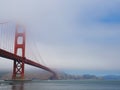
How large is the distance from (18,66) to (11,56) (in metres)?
7.70

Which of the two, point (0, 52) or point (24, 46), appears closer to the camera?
point (0, 52)

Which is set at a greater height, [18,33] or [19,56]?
[18,33]

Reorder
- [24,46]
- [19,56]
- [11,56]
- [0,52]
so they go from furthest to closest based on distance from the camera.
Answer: [24,46]
[19,56]
[11,56]
[0,52]

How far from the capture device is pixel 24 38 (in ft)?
185

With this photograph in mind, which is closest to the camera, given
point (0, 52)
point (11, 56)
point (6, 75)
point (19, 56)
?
point (0, 52)

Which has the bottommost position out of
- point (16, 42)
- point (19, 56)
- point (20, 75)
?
point (20, 75)

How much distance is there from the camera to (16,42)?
184 feet

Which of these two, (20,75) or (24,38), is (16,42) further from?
(20,75)

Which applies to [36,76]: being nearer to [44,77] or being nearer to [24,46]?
[44,77]

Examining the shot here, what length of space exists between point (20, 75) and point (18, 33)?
29.7 ft

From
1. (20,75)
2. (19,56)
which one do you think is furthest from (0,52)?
(20,75)

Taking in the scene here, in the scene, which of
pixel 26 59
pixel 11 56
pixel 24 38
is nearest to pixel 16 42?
pixel 24 38

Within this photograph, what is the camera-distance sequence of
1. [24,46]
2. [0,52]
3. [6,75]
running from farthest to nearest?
[6,75] → [24,46] → [0,52]

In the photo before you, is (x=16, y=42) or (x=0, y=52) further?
(x=16, y=42)
